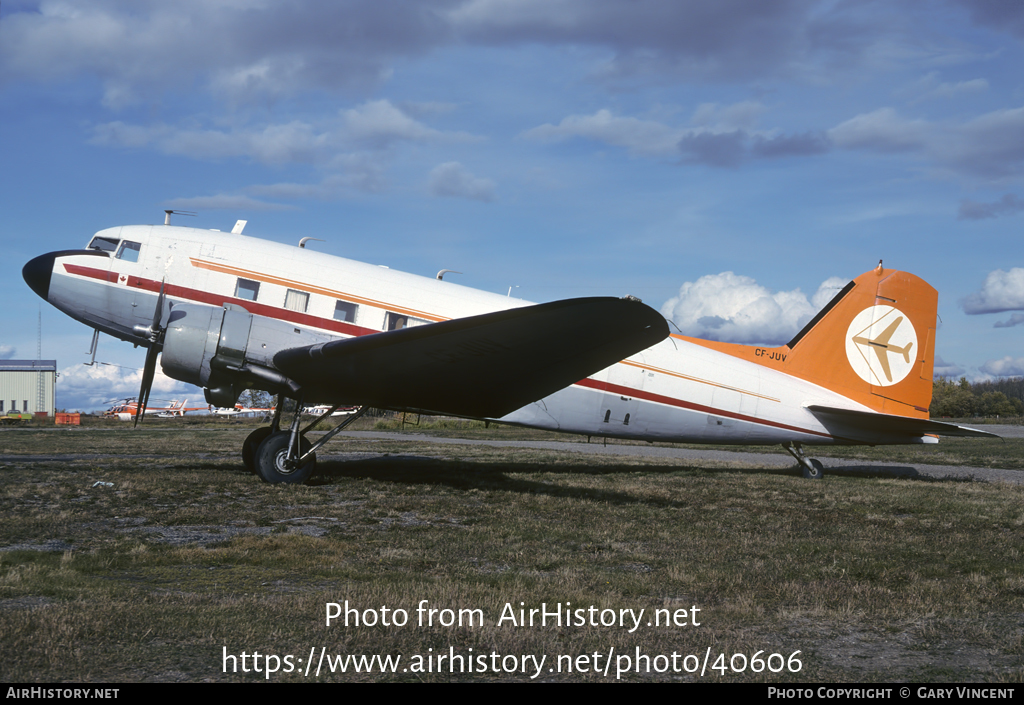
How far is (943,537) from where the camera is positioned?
876 cm

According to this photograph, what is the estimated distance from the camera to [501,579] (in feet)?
21.1

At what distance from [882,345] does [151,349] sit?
15.1m

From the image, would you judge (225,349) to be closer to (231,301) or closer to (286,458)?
(231,301)

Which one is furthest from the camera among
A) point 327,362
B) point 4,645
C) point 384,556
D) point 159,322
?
point 159,322

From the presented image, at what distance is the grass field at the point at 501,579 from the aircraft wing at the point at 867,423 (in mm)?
2571

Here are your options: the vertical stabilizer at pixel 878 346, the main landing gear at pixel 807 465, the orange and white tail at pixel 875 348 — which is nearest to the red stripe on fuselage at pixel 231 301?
the orange and white tail at pixel 875 348

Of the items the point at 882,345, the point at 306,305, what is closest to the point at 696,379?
the point at 882,345

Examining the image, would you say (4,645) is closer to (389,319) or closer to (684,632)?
(684,632)

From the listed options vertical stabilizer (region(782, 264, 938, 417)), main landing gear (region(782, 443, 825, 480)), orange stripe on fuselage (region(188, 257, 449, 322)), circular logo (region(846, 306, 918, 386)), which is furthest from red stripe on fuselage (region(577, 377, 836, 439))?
orange stripe on fuselage (region(188, 257, 449, 322))

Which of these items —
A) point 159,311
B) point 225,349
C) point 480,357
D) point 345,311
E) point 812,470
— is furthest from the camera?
point 812,470

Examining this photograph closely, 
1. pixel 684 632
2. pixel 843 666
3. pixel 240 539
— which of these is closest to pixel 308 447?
pixel 240 539

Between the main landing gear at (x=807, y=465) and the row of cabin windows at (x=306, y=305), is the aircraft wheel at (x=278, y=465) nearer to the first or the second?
the row of cabin windows at (x=306, y=305)

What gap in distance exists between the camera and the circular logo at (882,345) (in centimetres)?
1585

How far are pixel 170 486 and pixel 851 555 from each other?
999 centimetres
